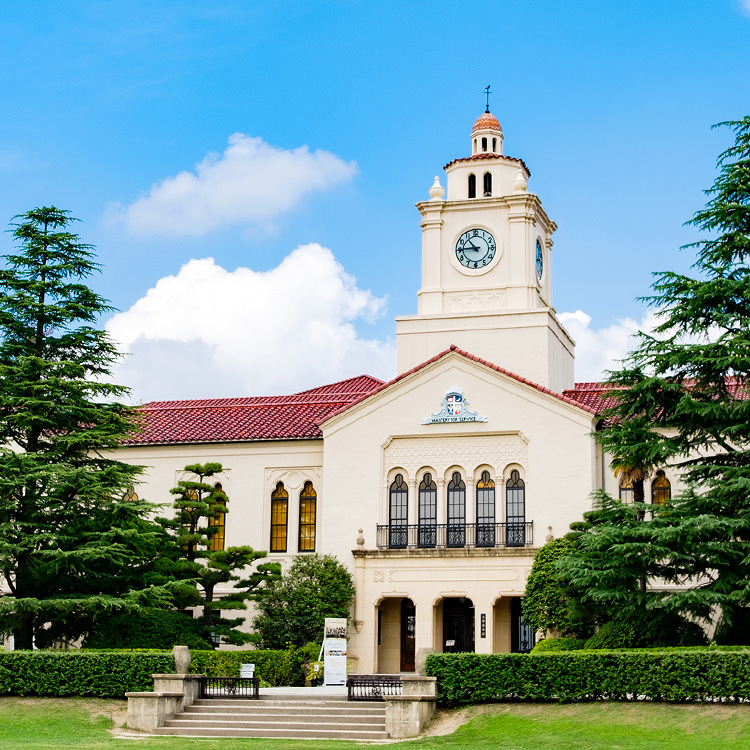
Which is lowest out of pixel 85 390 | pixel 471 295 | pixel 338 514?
pixel 338 514

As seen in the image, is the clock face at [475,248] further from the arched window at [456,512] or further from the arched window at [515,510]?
the arched window at [515,510]

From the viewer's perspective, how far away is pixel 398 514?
41.3 meters

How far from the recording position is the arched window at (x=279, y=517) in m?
43.6

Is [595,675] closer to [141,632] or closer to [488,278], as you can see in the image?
[141,632]

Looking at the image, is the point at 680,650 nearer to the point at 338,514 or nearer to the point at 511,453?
the point at 511,453

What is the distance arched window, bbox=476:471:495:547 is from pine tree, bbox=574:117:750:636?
27.7ft

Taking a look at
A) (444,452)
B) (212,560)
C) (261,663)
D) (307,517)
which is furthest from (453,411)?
(261,663)

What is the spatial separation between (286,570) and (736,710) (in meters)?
19.6

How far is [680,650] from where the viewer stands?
27.2 m

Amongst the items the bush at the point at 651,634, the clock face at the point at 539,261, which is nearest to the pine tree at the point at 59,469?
the bush at the point at 651,634

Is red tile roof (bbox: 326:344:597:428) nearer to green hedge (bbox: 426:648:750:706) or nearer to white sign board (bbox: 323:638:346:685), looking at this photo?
white sign board (bbox: 323:638:346:685)

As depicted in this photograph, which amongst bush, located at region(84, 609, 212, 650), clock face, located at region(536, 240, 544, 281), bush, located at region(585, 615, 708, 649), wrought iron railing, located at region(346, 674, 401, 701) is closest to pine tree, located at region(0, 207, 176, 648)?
bush, located at region(84, 609, 212, 650)

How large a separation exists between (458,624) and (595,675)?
47.5 ft

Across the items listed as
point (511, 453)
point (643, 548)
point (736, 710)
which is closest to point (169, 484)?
point (511, 453)
